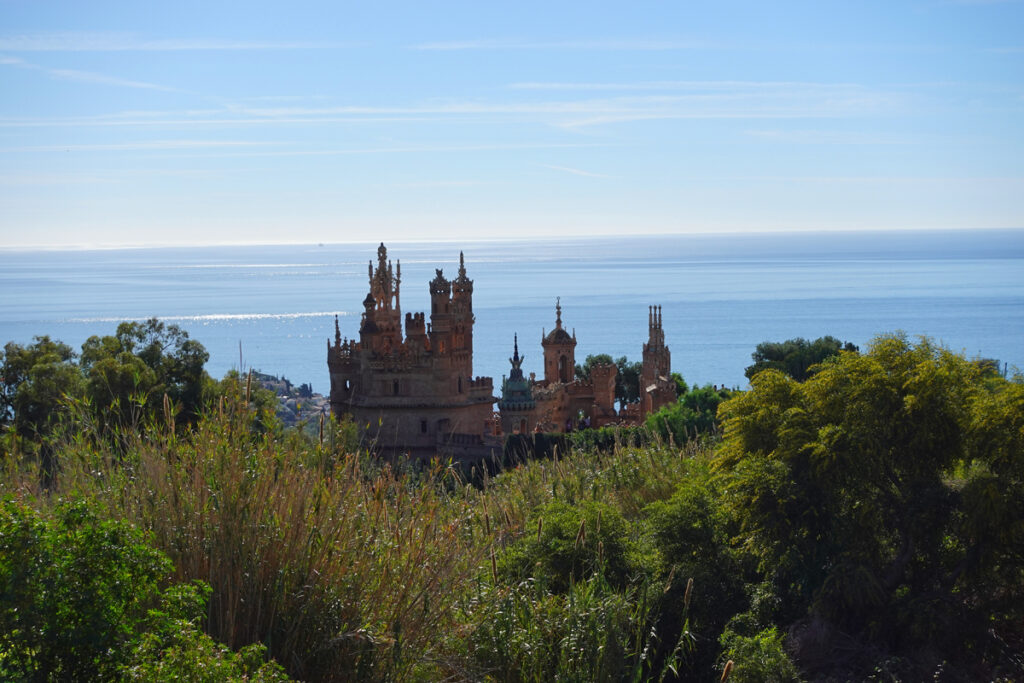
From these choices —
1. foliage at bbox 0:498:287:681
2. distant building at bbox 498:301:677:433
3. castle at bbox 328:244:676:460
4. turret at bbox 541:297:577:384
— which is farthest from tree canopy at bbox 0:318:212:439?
foliage at bbox 0:498:287:681

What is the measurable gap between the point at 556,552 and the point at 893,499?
445 cm

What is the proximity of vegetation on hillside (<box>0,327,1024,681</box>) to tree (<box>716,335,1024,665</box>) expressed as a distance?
0.12 ft

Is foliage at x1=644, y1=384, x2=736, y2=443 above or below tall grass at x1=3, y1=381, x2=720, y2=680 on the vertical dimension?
below

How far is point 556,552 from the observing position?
1374cm

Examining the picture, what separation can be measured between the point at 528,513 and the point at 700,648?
135 inches

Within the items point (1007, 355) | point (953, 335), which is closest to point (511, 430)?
point (1007, 355)

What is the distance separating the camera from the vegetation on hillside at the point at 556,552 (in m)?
7.48

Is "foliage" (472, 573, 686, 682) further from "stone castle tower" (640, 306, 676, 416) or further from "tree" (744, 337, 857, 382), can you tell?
"tree" (744, 337, 857, 382)

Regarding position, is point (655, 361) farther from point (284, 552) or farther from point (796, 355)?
point (284, 552)

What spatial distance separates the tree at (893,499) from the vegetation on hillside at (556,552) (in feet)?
0.12

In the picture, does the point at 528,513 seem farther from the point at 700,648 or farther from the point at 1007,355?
the point at 1007,355

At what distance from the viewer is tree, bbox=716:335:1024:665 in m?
13.3

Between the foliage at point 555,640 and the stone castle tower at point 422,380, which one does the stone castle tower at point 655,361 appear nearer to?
the stone castle tower at point 422,380

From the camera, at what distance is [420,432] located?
157 feet
